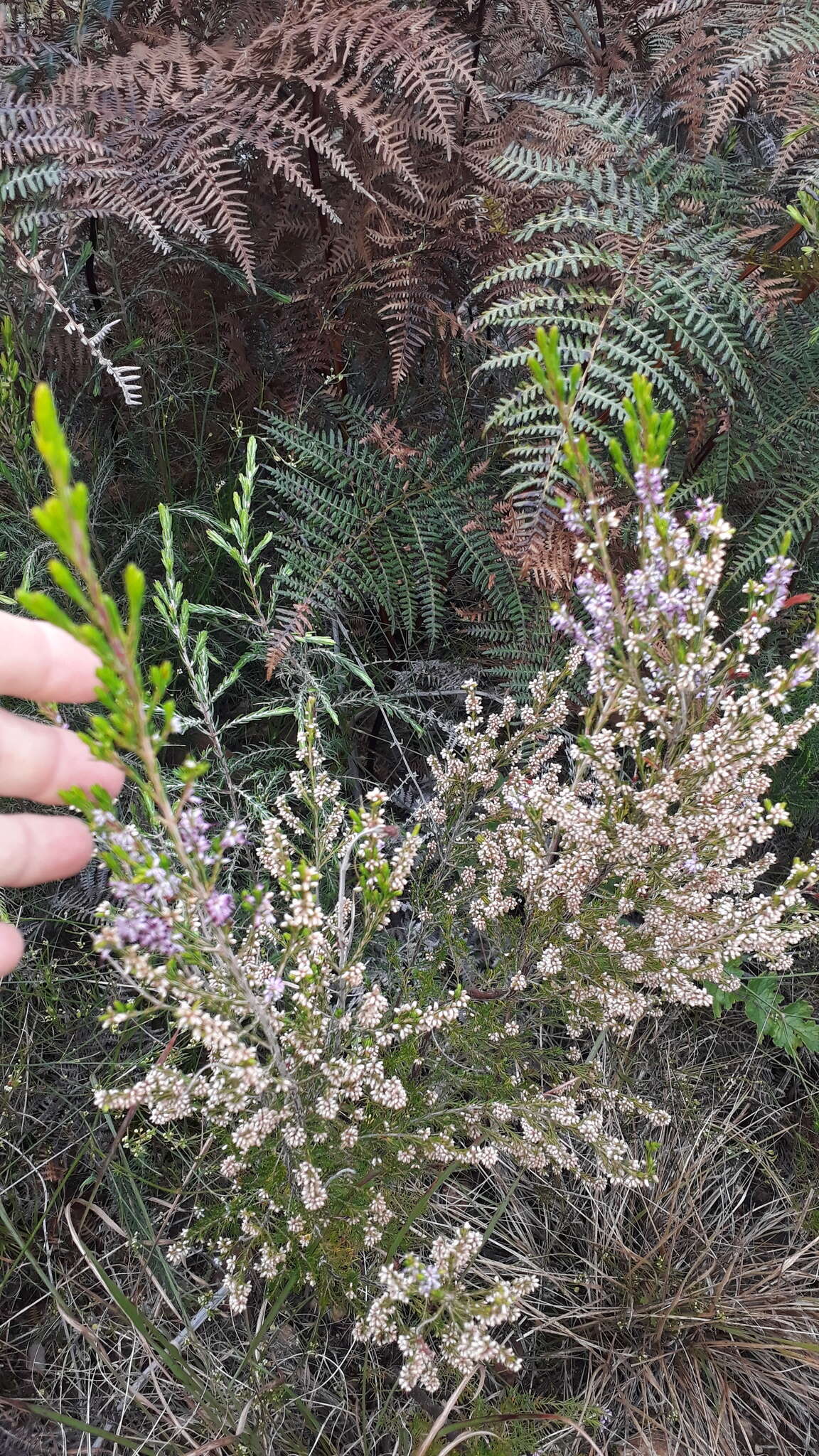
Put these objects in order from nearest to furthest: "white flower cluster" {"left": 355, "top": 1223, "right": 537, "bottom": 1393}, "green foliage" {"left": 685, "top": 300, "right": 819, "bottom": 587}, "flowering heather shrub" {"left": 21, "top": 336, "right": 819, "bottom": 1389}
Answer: "flowering heather shrub" {"left": 21, "top": 336, "right": 819, "bottom": 1389} → "white flower cluster" {"left": 355, "top": 1223, "right": 537, "bottom": 1393} → "green foliage" {"left": 685, "top": 300, "right": 819, "bottom": 587}

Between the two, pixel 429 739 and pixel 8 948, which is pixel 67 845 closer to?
pixel 8 948

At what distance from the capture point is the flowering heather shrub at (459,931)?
117 cm

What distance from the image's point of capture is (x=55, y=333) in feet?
8.02

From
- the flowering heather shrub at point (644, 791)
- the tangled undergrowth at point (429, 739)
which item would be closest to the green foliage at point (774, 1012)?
the tangled undergrowth at point (429, 739)

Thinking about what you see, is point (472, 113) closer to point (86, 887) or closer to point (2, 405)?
point (2, 405)

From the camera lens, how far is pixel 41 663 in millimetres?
1296

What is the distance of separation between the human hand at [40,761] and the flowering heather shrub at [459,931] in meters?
0.08

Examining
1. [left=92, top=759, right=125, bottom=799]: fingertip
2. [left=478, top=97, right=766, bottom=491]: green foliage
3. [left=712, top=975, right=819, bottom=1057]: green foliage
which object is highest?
[left=478, top=97, right=766, bottom=491]: green foliage

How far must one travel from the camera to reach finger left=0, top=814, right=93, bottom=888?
134 centimetres

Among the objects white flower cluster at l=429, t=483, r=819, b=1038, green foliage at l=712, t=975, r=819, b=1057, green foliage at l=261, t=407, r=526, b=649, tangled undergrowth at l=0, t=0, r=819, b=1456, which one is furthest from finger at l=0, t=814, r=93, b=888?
green foliage at l=712, t=975, r=819, b=1057

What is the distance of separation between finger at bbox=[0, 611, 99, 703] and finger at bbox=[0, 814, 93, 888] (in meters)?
0.19

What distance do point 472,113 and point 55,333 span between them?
1243 millimetres

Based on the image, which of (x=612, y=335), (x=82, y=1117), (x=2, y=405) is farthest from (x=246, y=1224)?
(x=612, y=335)

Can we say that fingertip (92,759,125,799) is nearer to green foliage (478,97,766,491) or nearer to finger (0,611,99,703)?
finger (0,611,99,703)
